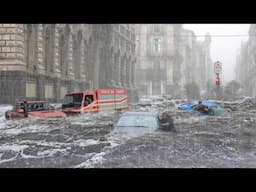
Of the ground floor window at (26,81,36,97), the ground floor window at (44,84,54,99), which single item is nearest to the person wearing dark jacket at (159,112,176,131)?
the ground floor window at (44,84,54,99)

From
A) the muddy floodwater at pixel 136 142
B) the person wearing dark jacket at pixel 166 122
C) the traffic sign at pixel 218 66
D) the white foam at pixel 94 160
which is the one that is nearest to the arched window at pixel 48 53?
the muddy floodwater at pixel 136 142

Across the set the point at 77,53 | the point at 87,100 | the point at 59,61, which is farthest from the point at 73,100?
the point at 59,61

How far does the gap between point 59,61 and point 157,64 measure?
6.79 meters

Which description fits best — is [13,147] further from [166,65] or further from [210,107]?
[210,107]

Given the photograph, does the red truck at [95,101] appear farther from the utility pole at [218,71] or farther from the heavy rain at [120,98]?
the utility pole at [218,71]

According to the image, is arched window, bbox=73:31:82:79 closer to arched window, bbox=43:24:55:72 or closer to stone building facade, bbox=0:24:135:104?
stone building facade, bbox=0:24:135:104

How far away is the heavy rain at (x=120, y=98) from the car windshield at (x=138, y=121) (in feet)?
0.16

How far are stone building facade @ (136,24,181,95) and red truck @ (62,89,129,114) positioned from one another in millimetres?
1248

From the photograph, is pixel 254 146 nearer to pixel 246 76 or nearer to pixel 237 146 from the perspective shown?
pixel 237 146

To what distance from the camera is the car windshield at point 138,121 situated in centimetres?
1387

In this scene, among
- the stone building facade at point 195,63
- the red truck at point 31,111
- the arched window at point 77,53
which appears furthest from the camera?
the arched window at point 77,53

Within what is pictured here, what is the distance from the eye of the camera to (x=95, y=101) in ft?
65.1

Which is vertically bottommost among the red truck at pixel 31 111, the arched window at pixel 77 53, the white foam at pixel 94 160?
the white foam at pixel 94 160

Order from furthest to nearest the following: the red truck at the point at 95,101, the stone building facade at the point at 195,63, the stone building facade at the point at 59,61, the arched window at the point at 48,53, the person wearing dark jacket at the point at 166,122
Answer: the arched window at the point at 48,53, the stone building facade at the point at 59,61, the stone building facade at the point at 195,63, the red truck at the point at 95,101, the person wearing dark jacket at the point at 166,122
